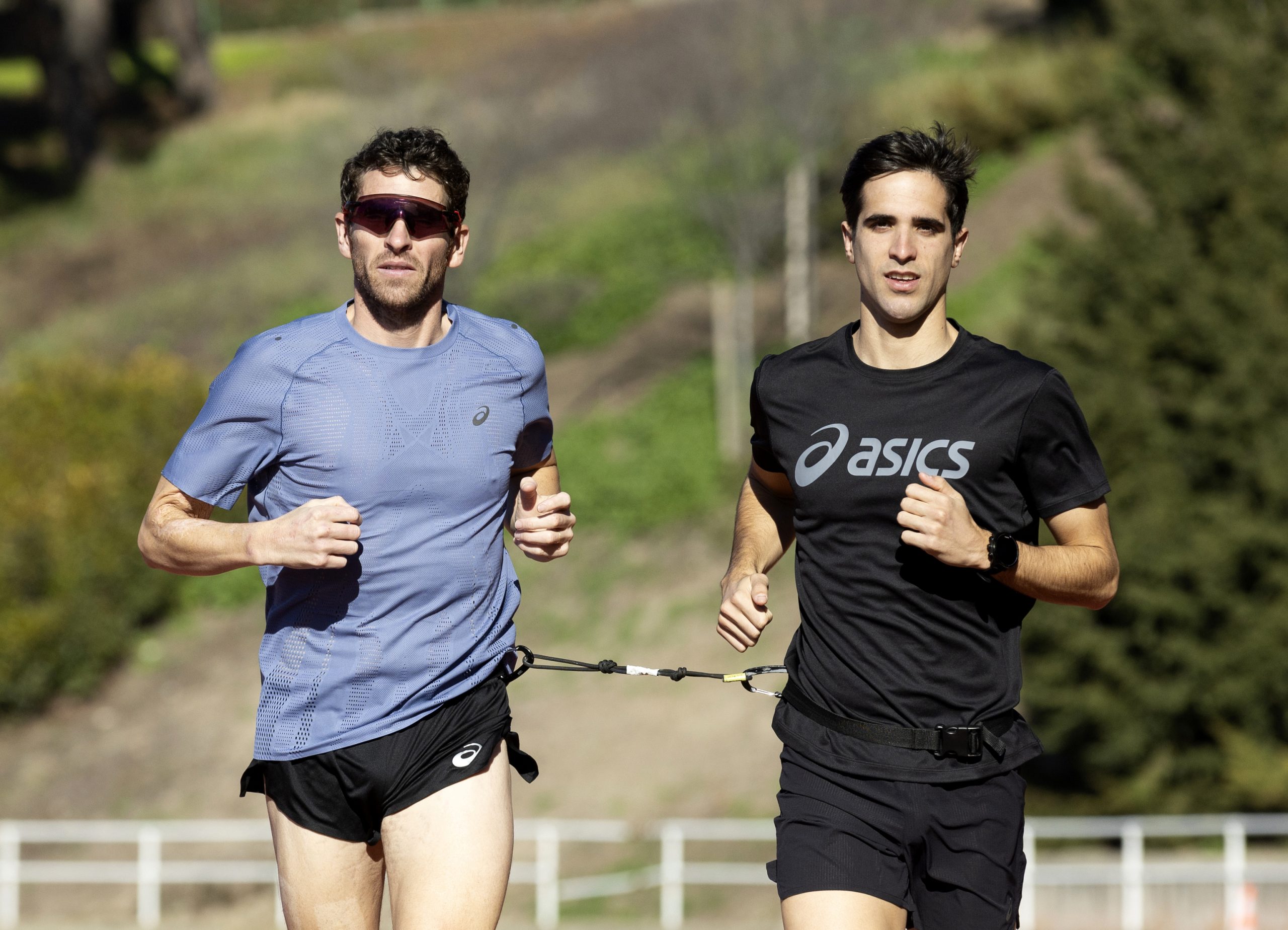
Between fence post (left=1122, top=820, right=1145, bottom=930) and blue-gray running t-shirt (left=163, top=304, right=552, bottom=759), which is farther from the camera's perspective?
fence post (left=1122, top=820, right=1145, bottom=930)

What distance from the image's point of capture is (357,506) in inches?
148

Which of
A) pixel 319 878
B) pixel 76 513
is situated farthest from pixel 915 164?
pixel 76 513

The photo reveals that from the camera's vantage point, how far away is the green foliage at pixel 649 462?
25.8m

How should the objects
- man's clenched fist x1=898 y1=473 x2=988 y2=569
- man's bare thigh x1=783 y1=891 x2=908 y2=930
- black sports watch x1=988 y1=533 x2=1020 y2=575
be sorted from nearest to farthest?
man's clenched fist x1=898 y1=473 x2=988 y2=569 → black sports watch x1=988 y1=533 x2=1020 y2=575 → man's bare thigh x1=783 y1=891 x2=908 y2=930

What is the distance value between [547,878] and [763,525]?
38.2 feet

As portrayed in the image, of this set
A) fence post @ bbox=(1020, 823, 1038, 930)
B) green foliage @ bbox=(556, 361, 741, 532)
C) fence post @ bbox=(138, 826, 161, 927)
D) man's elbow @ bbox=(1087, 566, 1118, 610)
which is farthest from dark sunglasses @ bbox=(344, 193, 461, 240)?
green foliage @ bbox=(556, 361, 741, 532)

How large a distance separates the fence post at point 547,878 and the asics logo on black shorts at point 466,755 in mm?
11271

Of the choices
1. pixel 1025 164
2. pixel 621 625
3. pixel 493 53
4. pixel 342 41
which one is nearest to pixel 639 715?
pixel 621 625

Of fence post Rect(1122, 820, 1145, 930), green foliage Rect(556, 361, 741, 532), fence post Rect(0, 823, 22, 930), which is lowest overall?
fence post Rect(0, 823, 22, 930)

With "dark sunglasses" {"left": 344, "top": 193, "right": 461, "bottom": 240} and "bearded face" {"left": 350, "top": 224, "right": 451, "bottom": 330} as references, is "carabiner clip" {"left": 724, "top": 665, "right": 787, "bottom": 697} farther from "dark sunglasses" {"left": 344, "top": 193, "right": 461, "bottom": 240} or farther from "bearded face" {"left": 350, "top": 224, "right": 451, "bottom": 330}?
"dark sunglasses" {"left": 344, "top": 193, "right": 461, "bottom": 240}

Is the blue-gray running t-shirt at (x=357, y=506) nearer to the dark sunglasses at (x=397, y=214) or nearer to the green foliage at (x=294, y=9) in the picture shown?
the dark sunglasses at (x=397, y=214)

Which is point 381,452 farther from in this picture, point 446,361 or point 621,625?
point 621,625

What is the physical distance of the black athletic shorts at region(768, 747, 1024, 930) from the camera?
358 centimetres

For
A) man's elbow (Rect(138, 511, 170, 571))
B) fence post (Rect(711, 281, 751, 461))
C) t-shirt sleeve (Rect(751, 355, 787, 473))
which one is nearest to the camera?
man's elbow (Rect(138, 511, 170, 571))
